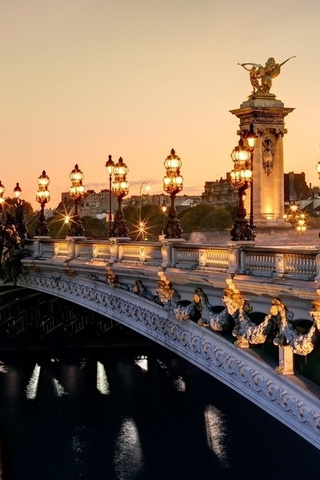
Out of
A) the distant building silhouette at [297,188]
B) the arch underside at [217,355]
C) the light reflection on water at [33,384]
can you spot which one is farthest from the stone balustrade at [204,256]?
the distant building silhouette at [297,188]

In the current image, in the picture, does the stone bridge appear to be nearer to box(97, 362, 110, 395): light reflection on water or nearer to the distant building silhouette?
box(97, 362, 110, 395): light reflection on water

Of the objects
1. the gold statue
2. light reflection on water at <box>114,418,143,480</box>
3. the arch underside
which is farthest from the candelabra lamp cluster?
the arch underside

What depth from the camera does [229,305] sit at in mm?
23734

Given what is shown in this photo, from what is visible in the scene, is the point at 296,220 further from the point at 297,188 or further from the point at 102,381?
the point at 297,188

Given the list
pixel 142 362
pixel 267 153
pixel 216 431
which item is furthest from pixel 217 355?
pixel 142 362

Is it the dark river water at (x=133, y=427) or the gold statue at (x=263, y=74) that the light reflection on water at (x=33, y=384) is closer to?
the dark river water at (x=133, y=427)

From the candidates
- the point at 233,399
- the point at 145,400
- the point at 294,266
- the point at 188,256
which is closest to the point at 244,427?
the point at 233,399

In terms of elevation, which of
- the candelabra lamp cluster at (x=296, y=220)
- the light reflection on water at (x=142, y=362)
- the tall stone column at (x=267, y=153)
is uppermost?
the tall stone column at (x=267, y=153)

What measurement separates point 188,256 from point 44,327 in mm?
35989

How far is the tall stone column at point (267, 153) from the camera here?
54.9 m

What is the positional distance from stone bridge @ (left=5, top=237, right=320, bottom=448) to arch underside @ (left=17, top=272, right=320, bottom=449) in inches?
1.0

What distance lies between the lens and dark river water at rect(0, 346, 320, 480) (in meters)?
37.5

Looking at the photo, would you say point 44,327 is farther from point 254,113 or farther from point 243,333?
point 243,333

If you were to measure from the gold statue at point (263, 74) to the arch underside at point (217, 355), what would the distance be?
23.7 metres
